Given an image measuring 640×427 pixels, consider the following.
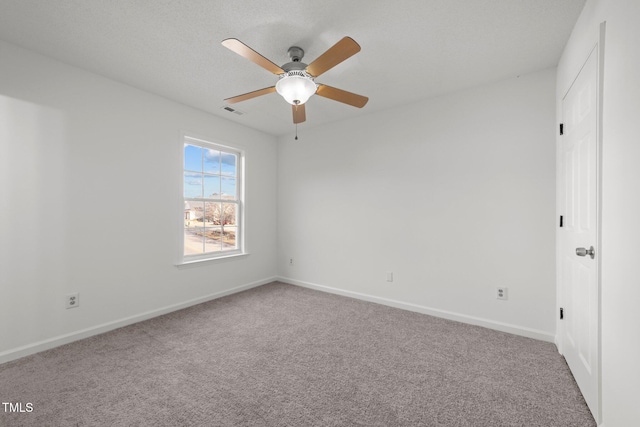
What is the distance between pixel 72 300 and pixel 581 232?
416 cm

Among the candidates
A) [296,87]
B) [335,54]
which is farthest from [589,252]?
[296,87]

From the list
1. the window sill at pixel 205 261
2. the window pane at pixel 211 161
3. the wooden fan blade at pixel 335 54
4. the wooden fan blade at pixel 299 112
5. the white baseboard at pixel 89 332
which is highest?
the wooden fan blade at pixel 335 54

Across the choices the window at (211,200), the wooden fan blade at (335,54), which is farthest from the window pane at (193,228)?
the wooden fan blade at (335,54)

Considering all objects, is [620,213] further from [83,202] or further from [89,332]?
[89,332]

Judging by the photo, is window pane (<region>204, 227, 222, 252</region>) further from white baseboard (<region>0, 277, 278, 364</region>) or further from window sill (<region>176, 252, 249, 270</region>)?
white baseboard (<region>0, 277, 278, 364</region>)

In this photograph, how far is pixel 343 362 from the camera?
2146 millimetres

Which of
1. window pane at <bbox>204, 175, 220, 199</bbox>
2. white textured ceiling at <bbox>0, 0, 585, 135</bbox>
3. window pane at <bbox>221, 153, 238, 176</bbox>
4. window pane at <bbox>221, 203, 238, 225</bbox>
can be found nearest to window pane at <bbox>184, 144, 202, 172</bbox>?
window pane at <bbox>204, 175, 220, 199</bbox>

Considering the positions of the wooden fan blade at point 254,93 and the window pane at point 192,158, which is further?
the window pane at point 192,158

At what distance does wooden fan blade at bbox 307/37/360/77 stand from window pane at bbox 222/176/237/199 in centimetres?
250

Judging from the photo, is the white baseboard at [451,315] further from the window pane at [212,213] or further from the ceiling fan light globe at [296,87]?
the ceiling fan light globe at [296,87]

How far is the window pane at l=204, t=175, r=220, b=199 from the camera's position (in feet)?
12.4

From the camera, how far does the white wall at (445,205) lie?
2.57 meters

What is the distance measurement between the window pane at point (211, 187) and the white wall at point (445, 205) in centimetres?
131

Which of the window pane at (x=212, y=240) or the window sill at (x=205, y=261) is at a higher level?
the window pane at (x=212, y=240)
